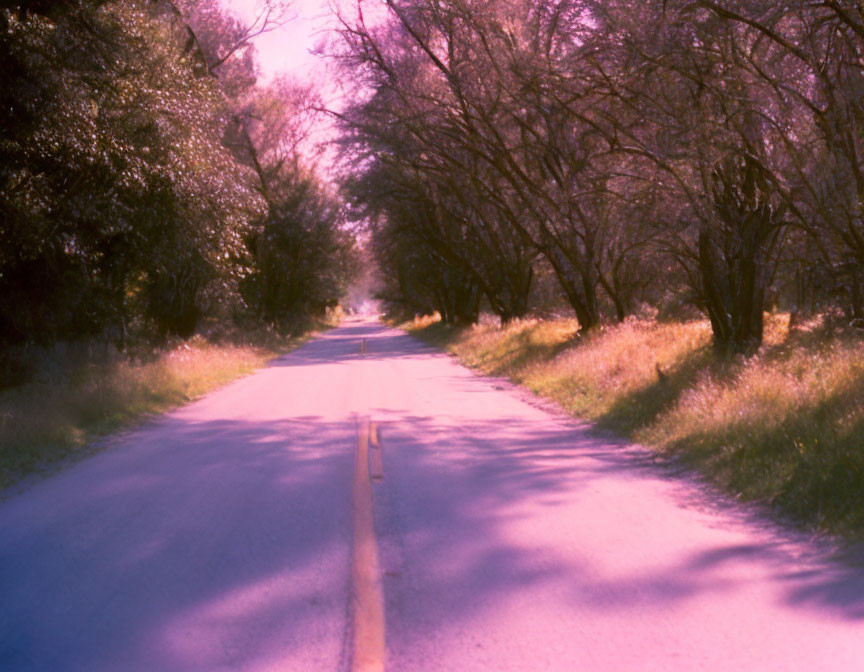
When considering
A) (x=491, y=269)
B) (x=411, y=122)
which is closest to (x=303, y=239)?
(x=491, y=269)

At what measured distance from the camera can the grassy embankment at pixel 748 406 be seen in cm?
745

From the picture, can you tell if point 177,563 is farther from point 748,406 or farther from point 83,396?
point 83,396

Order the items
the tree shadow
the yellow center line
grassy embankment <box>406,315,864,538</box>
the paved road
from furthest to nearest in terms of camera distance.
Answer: grassy embankment <box>406,315,864,538</box>, the tree shadow, the paved road, the yellow center line

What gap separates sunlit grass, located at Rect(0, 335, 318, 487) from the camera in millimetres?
10727

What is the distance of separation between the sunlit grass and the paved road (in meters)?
1.17

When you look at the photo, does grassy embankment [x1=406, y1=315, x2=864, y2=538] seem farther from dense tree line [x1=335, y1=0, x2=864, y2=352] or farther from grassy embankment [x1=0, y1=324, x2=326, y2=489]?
grassy embankment [x1=0, y1=324, x2=326, y2=489]

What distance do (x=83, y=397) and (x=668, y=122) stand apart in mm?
10539

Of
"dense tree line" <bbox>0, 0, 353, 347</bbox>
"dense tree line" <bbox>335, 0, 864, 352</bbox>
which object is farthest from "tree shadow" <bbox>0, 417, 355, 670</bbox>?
"dense tree line" <bbox>335, 0, 864, 352</bbox>

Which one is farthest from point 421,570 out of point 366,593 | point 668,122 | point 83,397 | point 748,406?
point 83,397

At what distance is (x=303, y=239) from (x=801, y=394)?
3820 centimetres

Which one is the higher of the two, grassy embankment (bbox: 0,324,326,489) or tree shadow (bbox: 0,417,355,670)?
grassy embankment (bbox: 0,324,326,489)

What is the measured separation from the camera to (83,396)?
46.3ft

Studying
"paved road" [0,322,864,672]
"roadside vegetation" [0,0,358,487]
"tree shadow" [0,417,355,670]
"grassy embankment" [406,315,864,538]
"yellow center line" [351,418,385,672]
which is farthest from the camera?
"roadside vegetation" [0,0,358,487]

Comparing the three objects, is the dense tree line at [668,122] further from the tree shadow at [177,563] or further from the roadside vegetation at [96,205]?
the tree shadow at [177,563]
